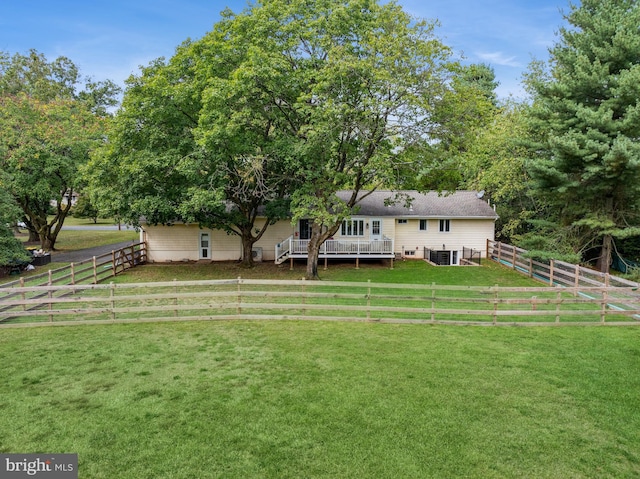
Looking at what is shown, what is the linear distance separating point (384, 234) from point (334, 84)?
11.5 m

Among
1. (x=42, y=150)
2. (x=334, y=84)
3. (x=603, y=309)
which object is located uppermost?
(x=334, y=84)

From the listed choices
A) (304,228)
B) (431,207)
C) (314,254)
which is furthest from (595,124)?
(304,228)

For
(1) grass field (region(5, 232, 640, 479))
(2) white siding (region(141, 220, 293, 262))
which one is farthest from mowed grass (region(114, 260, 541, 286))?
(1) grass field (region(5, 232, 640, 479))

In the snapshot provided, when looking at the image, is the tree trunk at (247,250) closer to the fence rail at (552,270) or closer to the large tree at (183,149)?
the large tree at (183,149)

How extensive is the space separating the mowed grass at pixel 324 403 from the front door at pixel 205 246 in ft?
47.4

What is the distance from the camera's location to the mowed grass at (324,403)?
4734 mm

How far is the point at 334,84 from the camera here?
14773 mm

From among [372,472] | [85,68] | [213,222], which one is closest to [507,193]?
[213,222]

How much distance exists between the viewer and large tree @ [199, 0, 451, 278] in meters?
14.3

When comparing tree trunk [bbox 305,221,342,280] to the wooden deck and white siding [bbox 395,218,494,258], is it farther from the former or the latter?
white siding [bbox 395,218,494,258]

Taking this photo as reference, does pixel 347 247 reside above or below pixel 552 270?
above

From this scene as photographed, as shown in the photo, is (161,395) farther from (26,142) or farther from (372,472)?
(26,142)

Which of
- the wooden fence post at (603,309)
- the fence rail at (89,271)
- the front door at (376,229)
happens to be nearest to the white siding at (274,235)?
the front door at (376,229)

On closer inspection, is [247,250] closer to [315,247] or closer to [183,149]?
[315,247]
